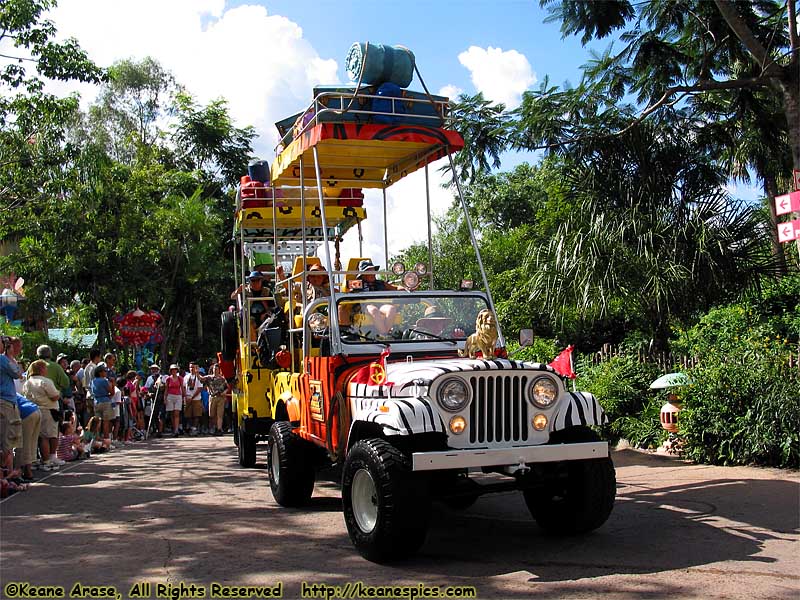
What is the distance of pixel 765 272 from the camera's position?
14.0 meters

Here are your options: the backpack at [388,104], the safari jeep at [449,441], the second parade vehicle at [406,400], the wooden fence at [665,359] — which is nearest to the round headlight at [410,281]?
the second parade vehicle at [406,400]

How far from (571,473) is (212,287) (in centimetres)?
2659

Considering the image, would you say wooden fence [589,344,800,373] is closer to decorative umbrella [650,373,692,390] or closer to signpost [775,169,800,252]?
decorative umbrella [650,373,692,390]

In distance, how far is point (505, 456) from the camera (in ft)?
19.8

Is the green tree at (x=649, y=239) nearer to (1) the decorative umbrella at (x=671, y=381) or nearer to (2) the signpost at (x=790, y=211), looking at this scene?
(1) the decorative umbrella at (x=671, y=381)

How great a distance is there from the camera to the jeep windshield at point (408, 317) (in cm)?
811

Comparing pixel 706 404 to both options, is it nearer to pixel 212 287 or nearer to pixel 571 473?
pixel 571 473

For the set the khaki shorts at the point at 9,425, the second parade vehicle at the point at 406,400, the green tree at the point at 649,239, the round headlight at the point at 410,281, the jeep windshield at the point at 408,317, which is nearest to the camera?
the second parade vehicle at the point at 406,400

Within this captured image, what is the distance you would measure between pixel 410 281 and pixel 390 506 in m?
3.25

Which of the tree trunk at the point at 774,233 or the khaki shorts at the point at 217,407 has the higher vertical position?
the tree trunk at the point at 774,233

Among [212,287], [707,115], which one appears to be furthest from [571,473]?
[212,287]

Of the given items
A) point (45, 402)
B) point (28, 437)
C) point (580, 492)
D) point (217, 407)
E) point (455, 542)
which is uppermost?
point (45, 402)

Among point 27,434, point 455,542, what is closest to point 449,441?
point 455,542

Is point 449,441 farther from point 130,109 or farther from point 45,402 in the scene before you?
point 130,109
